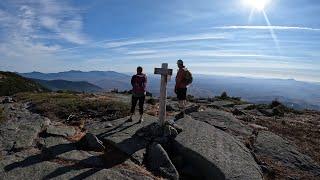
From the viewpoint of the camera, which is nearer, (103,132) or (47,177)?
(47,177)

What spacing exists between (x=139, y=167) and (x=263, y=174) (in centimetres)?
441

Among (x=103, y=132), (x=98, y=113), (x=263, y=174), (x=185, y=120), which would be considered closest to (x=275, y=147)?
(x=263, y=174)

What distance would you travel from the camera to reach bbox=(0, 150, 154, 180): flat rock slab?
10789 millimetres

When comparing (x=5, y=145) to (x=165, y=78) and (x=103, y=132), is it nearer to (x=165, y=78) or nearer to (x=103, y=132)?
(x=103, y=132)

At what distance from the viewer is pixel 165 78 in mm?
14250

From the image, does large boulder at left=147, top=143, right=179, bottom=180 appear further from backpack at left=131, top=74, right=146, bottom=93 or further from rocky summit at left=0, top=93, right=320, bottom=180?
backpack at left=131, top=74, right=146, bottom=93

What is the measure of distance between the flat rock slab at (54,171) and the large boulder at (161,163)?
55cm

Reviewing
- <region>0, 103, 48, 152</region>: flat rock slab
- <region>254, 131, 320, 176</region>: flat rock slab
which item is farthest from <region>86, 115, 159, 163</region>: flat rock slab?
<region>254, 131, 320, 176</region>: flat rock slab

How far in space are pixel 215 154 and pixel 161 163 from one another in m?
1.91

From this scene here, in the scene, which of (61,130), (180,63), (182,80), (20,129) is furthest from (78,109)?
(180,63)

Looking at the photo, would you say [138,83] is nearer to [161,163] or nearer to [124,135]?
[124,135]

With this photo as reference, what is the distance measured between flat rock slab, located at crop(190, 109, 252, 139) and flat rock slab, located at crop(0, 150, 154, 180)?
6587 mm

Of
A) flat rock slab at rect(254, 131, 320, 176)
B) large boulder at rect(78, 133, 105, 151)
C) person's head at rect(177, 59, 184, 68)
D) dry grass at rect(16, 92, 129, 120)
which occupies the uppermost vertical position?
person's head at rect(177, 59, 184, 68)

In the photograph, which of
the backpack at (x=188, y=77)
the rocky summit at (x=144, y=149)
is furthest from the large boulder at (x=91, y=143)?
the backpack at (x=188, y=77)
